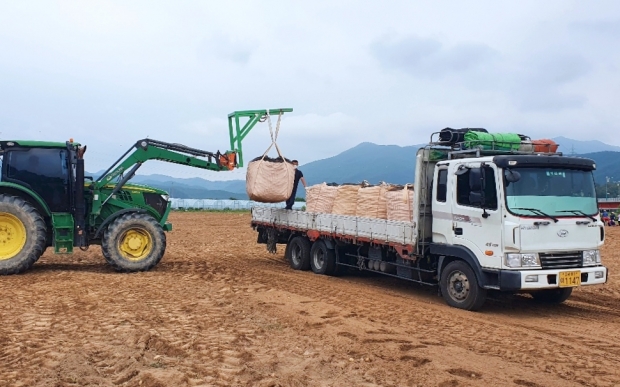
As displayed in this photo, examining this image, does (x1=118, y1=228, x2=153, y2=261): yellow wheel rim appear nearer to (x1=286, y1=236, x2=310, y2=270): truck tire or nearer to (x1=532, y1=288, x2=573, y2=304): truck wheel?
(x1=286, y1=236, x2=310, y2=270): truck tire

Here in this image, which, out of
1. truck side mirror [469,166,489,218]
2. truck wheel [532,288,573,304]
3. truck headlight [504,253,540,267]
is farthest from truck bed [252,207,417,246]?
truck wheel [532,288,573,304]

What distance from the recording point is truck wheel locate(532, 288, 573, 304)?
31.2 ft

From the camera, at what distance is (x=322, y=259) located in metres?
12.9

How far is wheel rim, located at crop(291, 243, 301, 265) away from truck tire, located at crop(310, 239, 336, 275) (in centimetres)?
48

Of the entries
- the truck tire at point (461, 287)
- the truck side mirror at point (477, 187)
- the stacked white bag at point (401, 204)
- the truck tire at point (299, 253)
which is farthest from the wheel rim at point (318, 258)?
the truck side mirror at point (477, 187)

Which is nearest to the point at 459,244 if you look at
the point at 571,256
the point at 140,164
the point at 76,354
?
the point at 571,256

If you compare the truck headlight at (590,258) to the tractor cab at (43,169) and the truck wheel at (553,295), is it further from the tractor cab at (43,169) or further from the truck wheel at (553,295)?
the tractor cab at (43,169)

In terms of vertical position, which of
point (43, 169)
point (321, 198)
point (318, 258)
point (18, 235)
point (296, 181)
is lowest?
point (318, 258)

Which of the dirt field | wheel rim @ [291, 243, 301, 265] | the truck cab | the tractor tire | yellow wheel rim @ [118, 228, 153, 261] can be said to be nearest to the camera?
the dirt field

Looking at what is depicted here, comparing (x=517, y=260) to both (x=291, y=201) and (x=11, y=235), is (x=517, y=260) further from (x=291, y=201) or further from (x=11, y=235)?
(x=11, y=235)

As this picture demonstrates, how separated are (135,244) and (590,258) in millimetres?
8582

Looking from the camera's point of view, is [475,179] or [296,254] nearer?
[475,179]

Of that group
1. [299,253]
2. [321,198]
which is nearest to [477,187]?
[321,198]

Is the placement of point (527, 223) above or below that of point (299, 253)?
above
